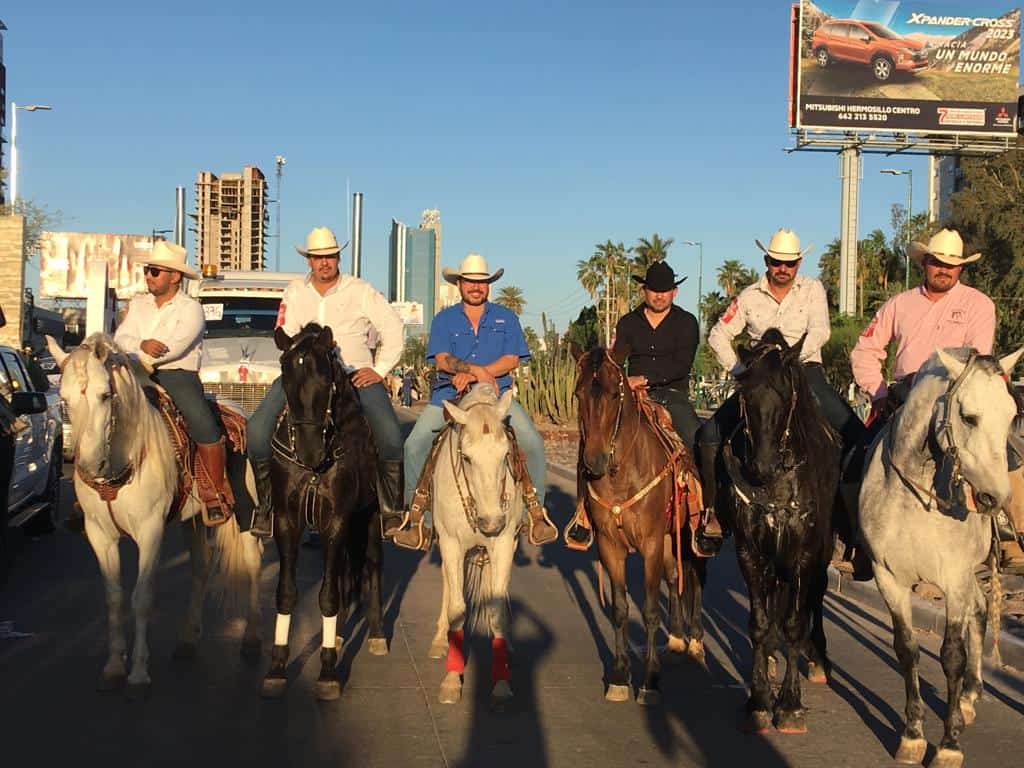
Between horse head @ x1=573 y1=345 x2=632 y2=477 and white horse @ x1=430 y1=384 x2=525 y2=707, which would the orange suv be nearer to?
horse head @ x1=573 y1=345 x2=632 y2=477

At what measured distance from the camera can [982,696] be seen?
787 cm

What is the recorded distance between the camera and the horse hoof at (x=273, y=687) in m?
7.58

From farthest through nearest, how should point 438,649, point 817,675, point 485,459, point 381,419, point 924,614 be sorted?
1. point 924,614
2. point 438,649
3. point 381,419
4. point 817,675
5. point 485,459

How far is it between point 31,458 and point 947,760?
10161 mm

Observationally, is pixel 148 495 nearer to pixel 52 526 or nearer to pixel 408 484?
pixel 408 484

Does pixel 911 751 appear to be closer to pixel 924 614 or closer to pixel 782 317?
pixel 782 317

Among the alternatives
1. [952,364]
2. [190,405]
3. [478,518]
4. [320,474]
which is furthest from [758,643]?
[190,405]

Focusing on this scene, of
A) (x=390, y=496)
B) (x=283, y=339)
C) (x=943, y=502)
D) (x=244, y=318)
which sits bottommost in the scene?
(x=390, y=496)

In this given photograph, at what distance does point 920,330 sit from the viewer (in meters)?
8.12

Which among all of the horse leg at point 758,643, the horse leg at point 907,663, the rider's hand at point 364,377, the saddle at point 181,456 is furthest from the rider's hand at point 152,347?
the horse leg at point 907,663

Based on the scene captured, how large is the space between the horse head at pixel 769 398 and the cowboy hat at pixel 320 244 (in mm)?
3231

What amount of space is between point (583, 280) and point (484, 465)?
108 m

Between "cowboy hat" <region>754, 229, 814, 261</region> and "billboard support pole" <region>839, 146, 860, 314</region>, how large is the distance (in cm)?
4713

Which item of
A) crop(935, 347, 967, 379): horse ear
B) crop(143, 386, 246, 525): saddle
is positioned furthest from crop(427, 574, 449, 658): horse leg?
crop(935, 347, 967, 379): horse ear
